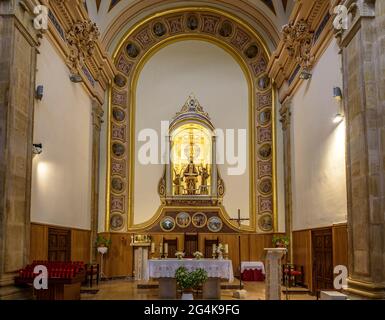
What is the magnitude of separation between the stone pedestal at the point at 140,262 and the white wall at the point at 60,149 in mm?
1861

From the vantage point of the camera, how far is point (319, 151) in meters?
12.7

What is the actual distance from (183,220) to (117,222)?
81.6 inches

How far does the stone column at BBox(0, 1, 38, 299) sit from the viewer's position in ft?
27.9

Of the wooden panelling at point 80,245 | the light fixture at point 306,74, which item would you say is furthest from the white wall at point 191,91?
the light fixture at point 306,74

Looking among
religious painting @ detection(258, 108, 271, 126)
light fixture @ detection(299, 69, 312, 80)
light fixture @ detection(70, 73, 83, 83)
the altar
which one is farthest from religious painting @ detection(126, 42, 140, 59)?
the altar

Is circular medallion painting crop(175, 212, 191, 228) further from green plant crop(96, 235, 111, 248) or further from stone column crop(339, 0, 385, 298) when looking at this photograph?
stone column crop(339, 0, 385, 298)

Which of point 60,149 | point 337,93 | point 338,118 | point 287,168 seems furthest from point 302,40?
point 60,149

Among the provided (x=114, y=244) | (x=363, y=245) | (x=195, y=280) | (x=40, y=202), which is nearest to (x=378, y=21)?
(x=363, y=245)

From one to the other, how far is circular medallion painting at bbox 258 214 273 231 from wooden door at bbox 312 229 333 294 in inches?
161

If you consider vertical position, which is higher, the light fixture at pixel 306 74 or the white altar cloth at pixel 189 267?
the light fixture at pixel 306 74

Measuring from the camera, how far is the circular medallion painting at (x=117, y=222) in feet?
→ 56.7

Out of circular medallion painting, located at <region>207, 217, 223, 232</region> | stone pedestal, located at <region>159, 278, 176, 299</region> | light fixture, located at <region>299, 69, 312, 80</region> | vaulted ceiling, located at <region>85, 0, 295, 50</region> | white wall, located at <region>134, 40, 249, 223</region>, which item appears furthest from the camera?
white wall, located at <region>134, 40, 249, 223</region>

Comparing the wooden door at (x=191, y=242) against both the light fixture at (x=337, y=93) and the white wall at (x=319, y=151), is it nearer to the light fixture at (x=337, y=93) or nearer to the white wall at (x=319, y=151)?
the white wall at (x=319, y=151)

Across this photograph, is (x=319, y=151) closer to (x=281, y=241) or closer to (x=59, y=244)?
(x=281, y=241)
